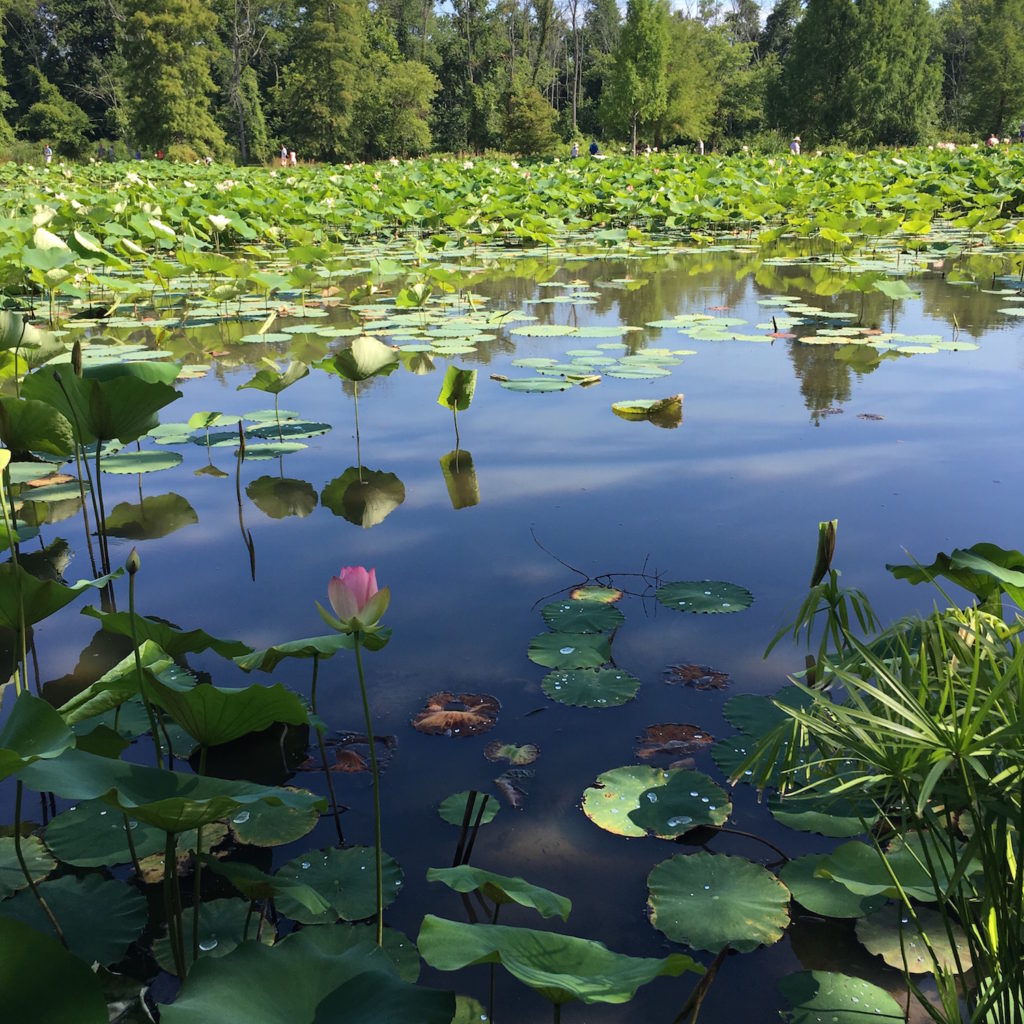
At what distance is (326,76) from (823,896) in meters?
33.1

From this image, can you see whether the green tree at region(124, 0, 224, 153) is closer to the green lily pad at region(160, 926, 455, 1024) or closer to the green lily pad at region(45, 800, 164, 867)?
the green lily pad at region(45, 800, 164, 867)

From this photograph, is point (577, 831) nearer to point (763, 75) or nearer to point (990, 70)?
point (990, 70)

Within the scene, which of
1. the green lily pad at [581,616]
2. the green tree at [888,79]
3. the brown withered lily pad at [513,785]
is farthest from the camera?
the green tree at [888,79]

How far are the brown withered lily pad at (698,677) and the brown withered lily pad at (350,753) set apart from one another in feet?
1.60

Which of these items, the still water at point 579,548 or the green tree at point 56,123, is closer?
the still water at point 579,548

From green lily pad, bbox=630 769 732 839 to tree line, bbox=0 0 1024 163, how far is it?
83.2 feet

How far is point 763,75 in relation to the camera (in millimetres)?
37344

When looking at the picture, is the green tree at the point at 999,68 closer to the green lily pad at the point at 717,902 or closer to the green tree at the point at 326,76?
the green tree at the point at 326,76

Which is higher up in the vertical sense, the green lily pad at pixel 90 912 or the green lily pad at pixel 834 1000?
the green lily pad at pixel 90 912

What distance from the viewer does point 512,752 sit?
4.59 ft

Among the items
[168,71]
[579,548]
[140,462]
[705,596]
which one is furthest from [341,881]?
[168,71]

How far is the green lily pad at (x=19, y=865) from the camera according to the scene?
1104 mm

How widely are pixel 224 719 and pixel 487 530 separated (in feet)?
4.16

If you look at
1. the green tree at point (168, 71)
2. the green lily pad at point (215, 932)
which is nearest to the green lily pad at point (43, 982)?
the green lily pad at point (215, 932)
